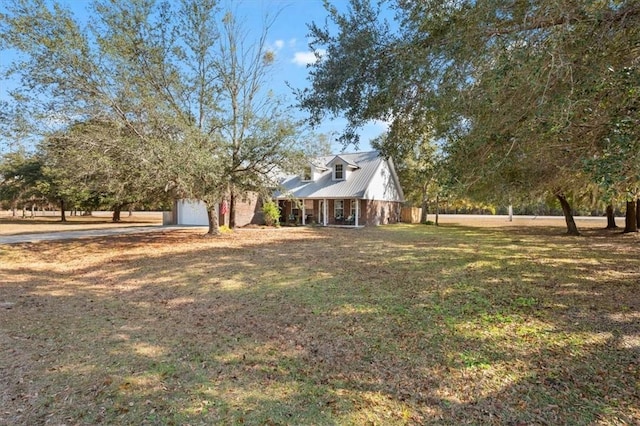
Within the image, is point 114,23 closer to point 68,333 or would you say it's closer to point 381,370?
point 68,333

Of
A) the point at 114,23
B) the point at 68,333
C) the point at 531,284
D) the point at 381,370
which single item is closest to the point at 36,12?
the point at 114,23

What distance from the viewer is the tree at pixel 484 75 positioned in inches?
159

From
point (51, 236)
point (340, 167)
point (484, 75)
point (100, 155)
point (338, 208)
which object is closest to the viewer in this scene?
point (484, 75)

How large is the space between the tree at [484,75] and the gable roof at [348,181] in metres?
16.9

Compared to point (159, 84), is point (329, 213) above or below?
below

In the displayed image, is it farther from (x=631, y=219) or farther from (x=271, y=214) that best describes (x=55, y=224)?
(x=631, y=219)

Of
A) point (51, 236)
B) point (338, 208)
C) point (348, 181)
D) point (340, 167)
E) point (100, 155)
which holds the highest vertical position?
point (340, 167)

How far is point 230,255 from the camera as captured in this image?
36.8ft

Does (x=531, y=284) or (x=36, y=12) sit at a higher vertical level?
(x=36, y=12)

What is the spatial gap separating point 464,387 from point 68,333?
197 inches

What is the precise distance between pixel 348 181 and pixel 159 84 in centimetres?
1526

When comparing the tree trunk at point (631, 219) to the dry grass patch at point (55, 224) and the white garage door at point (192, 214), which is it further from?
the dry grass patch at point (55, 224)

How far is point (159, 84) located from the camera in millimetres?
12508

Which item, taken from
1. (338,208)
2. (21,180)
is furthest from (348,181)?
(21,180)
